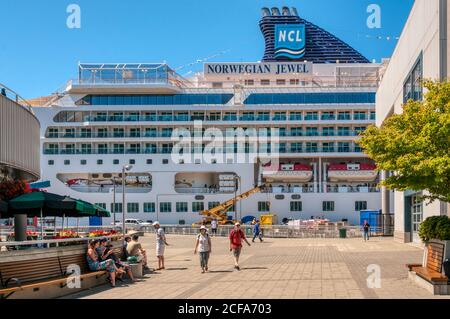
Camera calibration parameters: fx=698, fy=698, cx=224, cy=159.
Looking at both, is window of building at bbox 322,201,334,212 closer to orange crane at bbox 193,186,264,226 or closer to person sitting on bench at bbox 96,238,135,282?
orange crane at bbox 193,186,264,226

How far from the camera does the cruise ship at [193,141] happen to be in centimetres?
6681

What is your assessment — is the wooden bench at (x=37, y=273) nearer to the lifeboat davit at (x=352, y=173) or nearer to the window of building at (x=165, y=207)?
the window of building at (x=165, y=207)

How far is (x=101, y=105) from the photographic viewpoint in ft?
228

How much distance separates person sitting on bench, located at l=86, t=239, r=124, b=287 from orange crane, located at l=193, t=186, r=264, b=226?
43.8 m

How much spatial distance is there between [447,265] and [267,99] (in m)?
56.1

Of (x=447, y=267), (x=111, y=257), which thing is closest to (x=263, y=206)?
(x=111, y=257)

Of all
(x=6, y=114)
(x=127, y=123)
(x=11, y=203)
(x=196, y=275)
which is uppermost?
(x=127, y=123)

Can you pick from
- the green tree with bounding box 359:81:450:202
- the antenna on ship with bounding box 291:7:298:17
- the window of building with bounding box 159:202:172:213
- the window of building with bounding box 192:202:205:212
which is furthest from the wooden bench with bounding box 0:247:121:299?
the antenna on ship with bounding box 291:7:298:17

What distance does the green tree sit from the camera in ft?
55.7

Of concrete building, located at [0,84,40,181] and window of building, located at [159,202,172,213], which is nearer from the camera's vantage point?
concrete building, located at [0,84,40,181]

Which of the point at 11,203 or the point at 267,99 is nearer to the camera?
the point at 11,203

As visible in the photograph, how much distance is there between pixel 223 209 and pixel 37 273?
4995 centimetres
